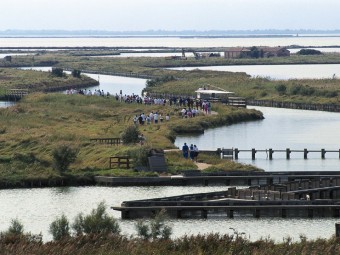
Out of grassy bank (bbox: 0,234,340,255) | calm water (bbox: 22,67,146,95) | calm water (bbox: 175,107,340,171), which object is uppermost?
grassy bank (bbox: 0,234,340,255)

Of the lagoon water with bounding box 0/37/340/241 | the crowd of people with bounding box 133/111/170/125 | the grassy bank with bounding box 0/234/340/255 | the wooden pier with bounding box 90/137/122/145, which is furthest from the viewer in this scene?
the crowd of people with bounding box 133/111/170/125

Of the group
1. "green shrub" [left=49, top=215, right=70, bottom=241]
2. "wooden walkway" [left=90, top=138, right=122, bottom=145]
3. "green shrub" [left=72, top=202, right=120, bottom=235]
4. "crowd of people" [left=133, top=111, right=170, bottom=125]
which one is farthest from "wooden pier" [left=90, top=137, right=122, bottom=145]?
"green shrub" [left=49, top=215, right=70, bottom=241]

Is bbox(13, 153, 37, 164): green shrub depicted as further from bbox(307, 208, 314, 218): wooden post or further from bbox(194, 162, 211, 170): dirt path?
bbox(307, 208, 314, 218): wooden post

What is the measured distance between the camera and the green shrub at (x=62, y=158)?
50.2 metres

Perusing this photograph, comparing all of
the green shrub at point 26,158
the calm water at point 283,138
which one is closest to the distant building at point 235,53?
the calm water at point 283,138

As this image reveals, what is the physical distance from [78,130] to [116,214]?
23.4 metres

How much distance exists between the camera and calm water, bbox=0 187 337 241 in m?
38.4

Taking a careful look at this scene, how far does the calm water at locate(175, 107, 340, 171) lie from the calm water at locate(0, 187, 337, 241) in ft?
34.3

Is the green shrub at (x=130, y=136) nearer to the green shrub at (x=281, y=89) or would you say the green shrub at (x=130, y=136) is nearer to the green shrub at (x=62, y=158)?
the green shrub at (x=62, y=158)

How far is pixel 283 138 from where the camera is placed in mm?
69188

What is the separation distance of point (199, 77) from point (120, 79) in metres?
19.1

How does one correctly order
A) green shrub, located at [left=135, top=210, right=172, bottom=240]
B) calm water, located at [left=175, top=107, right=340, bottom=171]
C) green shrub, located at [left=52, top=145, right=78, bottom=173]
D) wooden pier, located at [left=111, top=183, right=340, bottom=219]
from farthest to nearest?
calm water, located at [left=175, top=107, right=340, bottom=171]
green shrub, located at [left=52, top=145, right=78, bottom=173]
wooden pier, located at [left=111, top=183, right=340, bottom=219]
green shrub, located at [left=135, top=210, right=172, bottom=240]

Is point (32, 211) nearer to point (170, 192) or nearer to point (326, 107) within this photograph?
point (170, 192)

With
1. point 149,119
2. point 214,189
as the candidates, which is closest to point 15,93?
point 149,119
